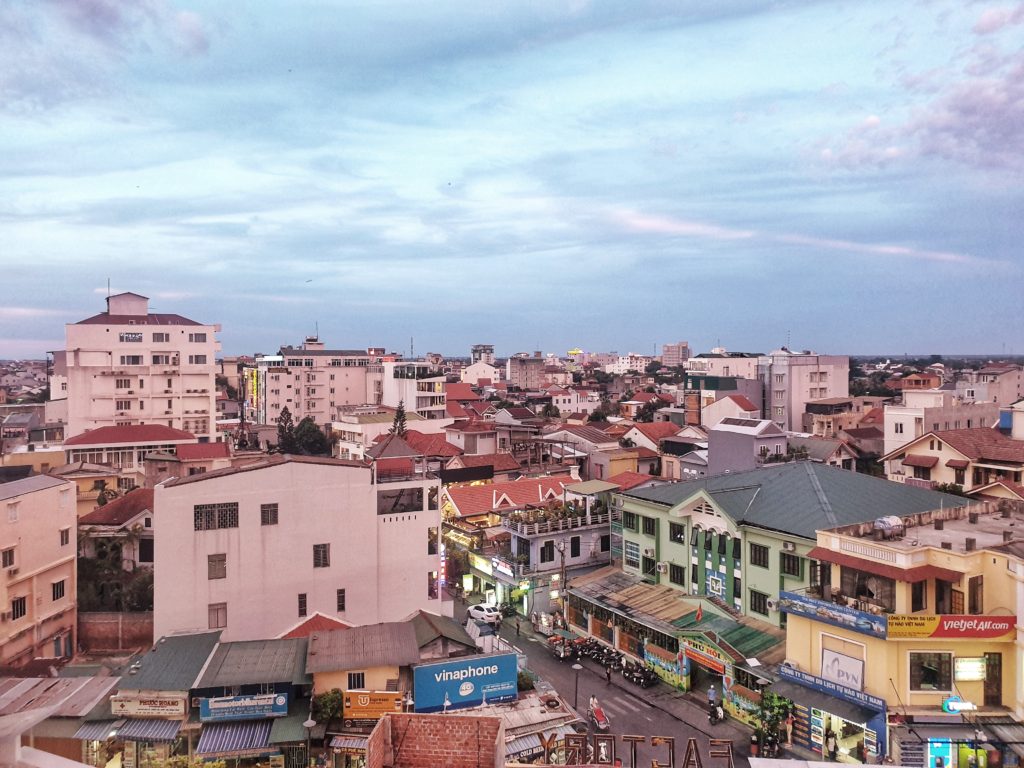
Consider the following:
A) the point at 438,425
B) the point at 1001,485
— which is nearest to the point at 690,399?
the point at 438,425

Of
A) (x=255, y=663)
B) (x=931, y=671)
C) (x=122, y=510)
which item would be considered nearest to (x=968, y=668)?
(x=931, y=671)

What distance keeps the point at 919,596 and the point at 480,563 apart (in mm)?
21834

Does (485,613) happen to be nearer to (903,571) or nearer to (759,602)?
(759,602)

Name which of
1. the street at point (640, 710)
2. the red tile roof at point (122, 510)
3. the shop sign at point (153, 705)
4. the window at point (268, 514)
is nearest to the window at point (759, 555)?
the street at point (640, 710)

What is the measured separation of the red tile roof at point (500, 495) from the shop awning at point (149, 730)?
2260cm

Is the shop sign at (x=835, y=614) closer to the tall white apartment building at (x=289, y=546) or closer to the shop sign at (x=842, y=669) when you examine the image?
the shop sign at (x=842, y=669)

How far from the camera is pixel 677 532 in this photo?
30.2 m

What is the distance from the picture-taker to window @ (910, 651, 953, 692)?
759 inches

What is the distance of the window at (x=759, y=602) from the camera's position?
86.6 ft

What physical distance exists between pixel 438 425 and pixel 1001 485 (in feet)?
162

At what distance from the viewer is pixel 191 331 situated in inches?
2411

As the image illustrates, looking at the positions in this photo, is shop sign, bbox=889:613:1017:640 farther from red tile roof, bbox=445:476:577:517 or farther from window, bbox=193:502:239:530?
red tile roof, bbox=445:476:577:517

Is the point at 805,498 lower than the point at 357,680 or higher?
higher

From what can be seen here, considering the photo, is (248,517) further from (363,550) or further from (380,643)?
(380,643)
